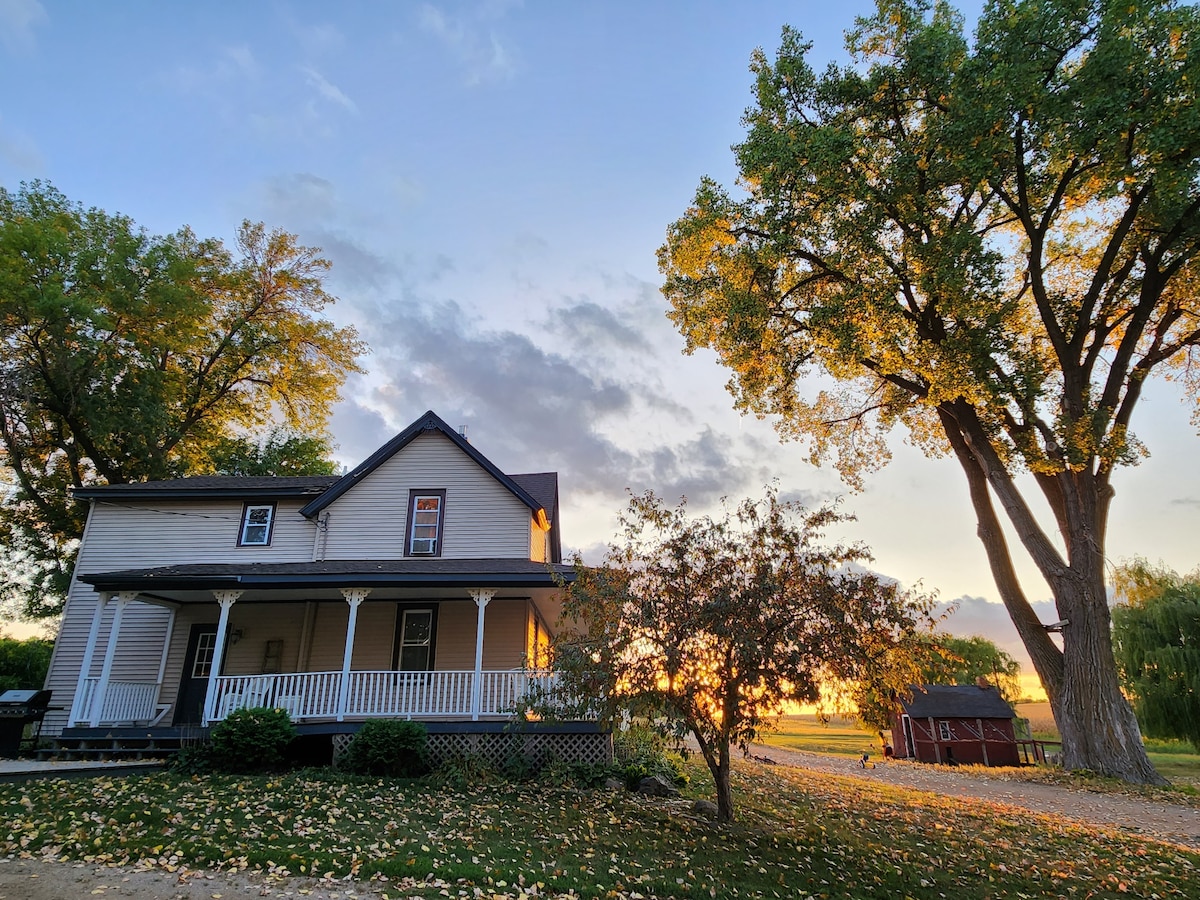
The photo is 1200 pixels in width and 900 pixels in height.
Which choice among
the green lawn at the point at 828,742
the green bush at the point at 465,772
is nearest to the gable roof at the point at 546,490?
the green bush at the point at 465,772

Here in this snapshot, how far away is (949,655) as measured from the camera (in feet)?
28.6

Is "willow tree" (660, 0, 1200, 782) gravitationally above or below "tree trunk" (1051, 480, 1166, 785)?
above

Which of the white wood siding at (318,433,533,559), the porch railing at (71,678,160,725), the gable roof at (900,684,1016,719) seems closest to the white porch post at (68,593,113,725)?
the porch railing at (71,678,160,725)

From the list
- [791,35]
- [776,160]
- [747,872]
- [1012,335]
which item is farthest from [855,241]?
[747,872]

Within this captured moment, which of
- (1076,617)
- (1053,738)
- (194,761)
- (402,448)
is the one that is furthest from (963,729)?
(194,761)

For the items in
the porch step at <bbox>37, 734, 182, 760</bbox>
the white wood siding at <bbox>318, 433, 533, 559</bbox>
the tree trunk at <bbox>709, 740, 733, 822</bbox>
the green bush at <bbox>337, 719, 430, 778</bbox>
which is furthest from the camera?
the white wood siding at <bbox>318, 433, 533, 559</bbox>

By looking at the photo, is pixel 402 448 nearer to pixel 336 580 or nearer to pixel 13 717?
pixel 336 580

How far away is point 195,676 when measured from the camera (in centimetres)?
1619

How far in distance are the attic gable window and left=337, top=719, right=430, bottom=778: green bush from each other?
5.76m

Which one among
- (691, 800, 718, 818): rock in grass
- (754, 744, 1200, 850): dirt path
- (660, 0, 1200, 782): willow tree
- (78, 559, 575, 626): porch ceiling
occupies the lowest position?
(754, 744, 1200, 850): dirt path

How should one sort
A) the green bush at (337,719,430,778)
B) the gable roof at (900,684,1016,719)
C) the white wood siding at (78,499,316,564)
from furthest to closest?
the gable roof at (900,684,1016,719) < the white wood siding at (78,499,316,564) < the green bush at (337,719,430,778)

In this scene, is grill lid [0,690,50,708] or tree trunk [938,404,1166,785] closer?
grill lid [0,690,50,708]

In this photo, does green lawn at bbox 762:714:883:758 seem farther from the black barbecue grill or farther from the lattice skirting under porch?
the black barbecue grill

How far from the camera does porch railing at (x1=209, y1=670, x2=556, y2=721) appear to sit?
13.1 m
